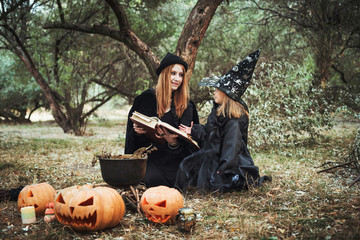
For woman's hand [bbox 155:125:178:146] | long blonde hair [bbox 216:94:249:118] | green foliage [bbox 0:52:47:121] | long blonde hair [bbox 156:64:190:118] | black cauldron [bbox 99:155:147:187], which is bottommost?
black cauldron [bbox 99:155:147:187]

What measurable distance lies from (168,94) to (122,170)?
55.3 inches

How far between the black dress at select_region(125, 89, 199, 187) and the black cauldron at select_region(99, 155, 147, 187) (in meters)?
0.95

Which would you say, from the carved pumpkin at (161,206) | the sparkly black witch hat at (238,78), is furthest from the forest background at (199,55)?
the carved pumpkin at (161,206)

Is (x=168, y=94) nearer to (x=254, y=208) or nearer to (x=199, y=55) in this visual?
(x=254, y=208)

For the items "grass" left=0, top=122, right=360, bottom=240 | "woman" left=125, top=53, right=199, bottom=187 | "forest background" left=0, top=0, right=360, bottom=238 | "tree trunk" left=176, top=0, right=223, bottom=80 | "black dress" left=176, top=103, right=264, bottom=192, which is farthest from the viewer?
"forest background" left=0, top=0, right=360, bottom=238

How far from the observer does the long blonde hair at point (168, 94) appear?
402 cm

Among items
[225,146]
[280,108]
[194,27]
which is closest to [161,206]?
[225,146]

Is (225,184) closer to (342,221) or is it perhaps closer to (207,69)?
(342,221)

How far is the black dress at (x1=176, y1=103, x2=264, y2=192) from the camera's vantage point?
3691 millimetres

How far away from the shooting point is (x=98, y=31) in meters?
6.68

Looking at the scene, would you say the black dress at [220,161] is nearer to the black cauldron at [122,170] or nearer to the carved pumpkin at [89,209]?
the black cauldron at [122,170]

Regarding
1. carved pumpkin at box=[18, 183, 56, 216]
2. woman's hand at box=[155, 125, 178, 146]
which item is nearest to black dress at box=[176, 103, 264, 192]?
woman's hand at box=[155, 125, 178, 146]

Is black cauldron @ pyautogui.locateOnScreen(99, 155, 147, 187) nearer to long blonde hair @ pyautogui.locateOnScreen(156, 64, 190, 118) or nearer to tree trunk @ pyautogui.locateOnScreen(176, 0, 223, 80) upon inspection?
long blonde hair @ pyautogui.locateOnScreen(156, 64, 190, 118)

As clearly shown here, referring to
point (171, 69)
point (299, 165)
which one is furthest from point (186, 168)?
point (299, 165)
